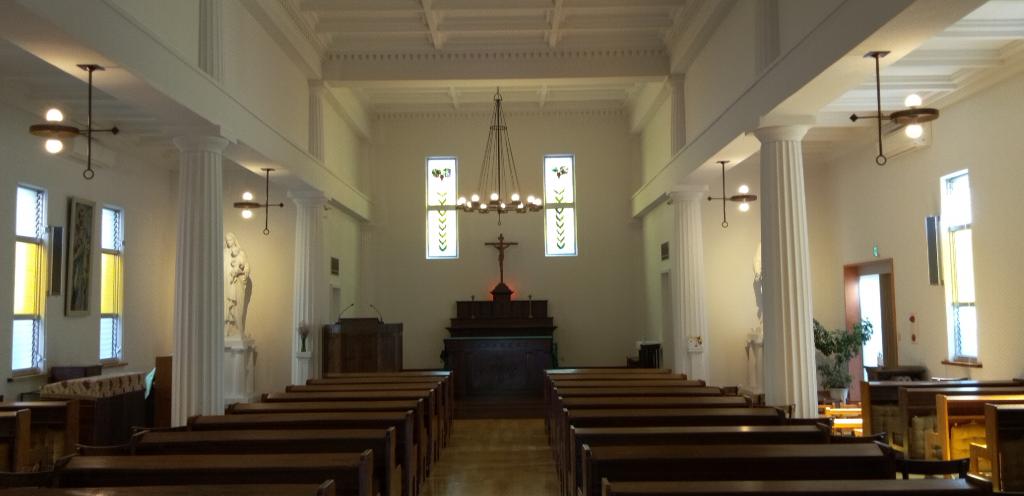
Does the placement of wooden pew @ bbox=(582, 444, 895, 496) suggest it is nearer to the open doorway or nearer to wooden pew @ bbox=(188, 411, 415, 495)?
wooden pew @ bbox=(188, 411, 415, 495)

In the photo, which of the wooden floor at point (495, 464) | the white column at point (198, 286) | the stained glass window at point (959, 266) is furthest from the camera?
the stained glass window at point (959, 266)

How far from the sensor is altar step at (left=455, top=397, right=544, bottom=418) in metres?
13.4

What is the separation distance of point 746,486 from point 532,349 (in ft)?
37.5

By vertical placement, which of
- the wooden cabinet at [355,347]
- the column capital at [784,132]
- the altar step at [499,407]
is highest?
the column capital at [784,132]

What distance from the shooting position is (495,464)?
886cm

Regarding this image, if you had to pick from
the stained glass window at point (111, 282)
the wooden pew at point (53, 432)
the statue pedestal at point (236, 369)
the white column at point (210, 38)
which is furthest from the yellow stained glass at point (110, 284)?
the white column at point (210, 38)

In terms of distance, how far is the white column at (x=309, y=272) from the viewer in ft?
44.5

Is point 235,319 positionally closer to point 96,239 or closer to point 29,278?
point 96,239

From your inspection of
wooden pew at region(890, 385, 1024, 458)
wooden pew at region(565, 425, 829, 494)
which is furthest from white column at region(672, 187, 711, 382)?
wooden pew at region(565, 425, 829, 494)

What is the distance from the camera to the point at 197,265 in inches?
347

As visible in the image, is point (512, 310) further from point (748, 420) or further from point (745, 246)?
point (748, 420)

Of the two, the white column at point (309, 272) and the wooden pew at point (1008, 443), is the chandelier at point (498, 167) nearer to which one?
the white column at point (309, 272)

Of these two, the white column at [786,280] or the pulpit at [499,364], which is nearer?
the white column at [786,280]

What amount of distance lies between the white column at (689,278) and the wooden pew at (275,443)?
8.53 meters
